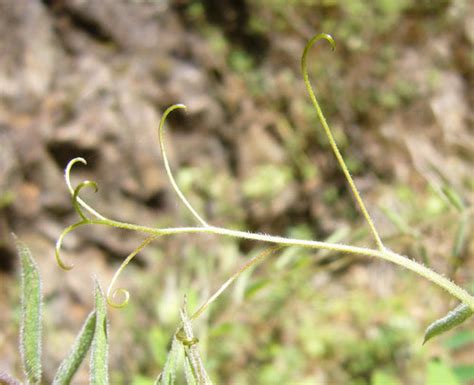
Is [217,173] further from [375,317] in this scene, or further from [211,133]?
[375,317]

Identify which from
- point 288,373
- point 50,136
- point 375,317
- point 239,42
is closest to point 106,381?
point 50,136

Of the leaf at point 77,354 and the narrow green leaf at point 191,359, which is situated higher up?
the leaf at point 77,354

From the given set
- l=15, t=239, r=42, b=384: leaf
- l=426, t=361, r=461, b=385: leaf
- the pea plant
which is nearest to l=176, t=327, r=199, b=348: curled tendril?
the pea plant

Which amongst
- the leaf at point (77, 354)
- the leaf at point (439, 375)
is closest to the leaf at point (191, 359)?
the leaf at point (77, 354)

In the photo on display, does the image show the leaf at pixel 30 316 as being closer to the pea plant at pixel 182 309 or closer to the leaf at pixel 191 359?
the pea plant at pixel 182 309

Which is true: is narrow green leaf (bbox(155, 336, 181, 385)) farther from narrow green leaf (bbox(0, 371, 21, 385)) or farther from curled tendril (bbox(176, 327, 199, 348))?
narrow green leaf (bbox(0, 371, 21, 385))

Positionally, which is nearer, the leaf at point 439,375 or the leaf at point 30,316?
the leaf at point 30,316

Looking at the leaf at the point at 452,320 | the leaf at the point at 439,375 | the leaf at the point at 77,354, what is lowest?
the leaf at the point at 452,320

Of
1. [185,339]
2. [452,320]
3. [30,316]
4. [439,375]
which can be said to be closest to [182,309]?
[185,339]
